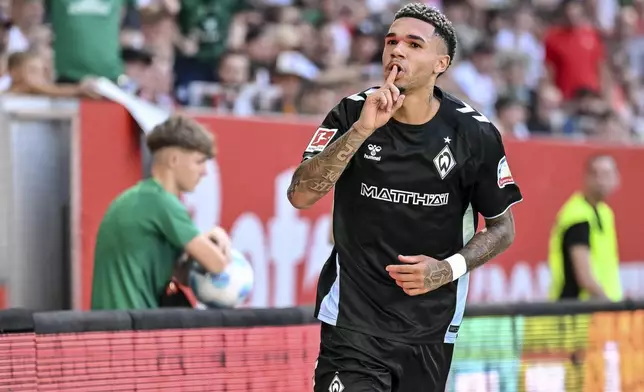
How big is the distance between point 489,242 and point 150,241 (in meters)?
2.54

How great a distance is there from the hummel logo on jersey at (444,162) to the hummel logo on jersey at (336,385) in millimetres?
925

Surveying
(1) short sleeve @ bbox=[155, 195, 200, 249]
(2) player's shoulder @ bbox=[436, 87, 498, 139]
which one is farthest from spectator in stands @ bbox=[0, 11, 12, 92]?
(2) player's shoulder @ bbox=[436, 87, 498, 139]

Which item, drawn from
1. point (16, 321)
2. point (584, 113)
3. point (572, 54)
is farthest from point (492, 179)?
point (572, 54)

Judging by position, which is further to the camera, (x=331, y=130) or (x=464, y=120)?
(x=464, y=120)

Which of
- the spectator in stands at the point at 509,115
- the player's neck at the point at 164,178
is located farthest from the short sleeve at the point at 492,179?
the spectator in stands at the point at 509,115

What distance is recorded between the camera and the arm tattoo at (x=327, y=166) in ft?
15.3

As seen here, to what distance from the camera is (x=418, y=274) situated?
4801 mm

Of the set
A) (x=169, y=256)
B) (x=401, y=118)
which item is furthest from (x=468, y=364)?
(x=401, y=118)

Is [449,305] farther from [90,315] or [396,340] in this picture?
[90,315]

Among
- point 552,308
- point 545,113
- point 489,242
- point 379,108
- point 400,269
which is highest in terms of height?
point 545,113

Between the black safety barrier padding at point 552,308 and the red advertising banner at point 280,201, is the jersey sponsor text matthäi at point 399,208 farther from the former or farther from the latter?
the red advertising banner at point 280,201

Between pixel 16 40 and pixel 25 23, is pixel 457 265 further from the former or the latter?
pixel 25 23

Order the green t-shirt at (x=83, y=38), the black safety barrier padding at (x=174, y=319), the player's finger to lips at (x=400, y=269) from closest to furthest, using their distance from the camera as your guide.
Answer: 1. the player's finger to lips at (x=400, y=269)
2. the black safety barrier padding at (x=174, y=319)
3. the green t-shirt at (x=83, y=38)

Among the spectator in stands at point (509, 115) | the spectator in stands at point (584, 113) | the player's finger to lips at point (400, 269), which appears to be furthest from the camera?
the spectator in stands at point (584, 113)
